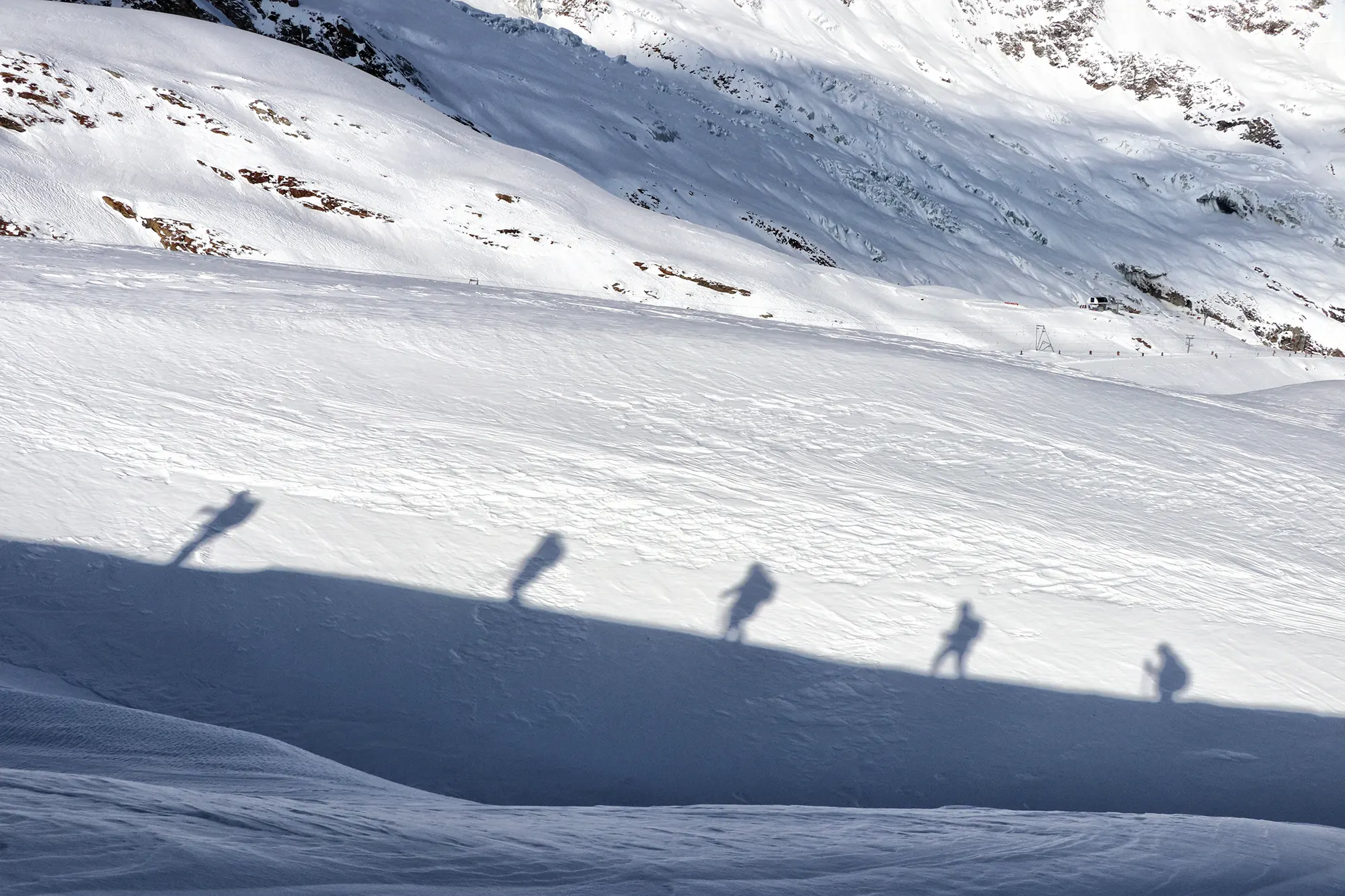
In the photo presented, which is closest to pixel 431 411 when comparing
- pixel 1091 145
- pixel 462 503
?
pixel 462 503

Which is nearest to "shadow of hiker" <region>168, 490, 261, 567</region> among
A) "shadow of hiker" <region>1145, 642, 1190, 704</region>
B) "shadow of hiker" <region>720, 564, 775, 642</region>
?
"shadow of hiker" <region>720, 564, 775, 642</region>

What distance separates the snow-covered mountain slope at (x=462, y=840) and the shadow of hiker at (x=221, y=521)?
179cm

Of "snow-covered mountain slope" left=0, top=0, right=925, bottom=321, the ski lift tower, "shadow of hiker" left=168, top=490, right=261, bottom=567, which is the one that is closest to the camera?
"shadow of hiker" left=168, top=490, right=261, bottom=567

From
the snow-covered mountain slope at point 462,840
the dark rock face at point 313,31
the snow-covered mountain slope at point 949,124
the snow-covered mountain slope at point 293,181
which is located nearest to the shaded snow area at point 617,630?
the snow-covered mountain slope at point 462,840

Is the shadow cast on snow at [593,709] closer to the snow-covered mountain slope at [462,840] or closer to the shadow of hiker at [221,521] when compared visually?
the shadow of hiker at [221,521]

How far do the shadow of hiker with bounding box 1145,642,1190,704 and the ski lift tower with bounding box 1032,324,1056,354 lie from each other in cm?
1658

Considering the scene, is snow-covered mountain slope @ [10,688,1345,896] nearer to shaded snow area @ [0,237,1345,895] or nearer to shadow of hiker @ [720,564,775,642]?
shaded snow area @ [0,237,1345,895]

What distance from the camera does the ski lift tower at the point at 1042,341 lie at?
2167 centimetres

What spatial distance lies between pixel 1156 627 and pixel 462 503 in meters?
3.66

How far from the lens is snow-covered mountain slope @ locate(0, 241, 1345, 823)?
442 cm

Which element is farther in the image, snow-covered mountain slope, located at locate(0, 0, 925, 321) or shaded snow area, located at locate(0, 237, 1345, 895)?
snow-covered mountain slope, located at locate(0, 0, 925, 321)

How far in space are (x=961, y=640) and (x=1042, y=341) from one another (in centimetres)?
1852

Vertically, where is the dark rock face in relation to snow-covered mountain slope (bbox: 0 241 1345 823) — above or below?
above

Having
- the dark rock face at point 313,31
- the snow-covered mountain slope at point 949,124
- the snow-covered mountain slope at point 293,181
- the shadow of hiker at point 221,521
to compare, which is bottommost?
the shadow of hiker at point 221,521
